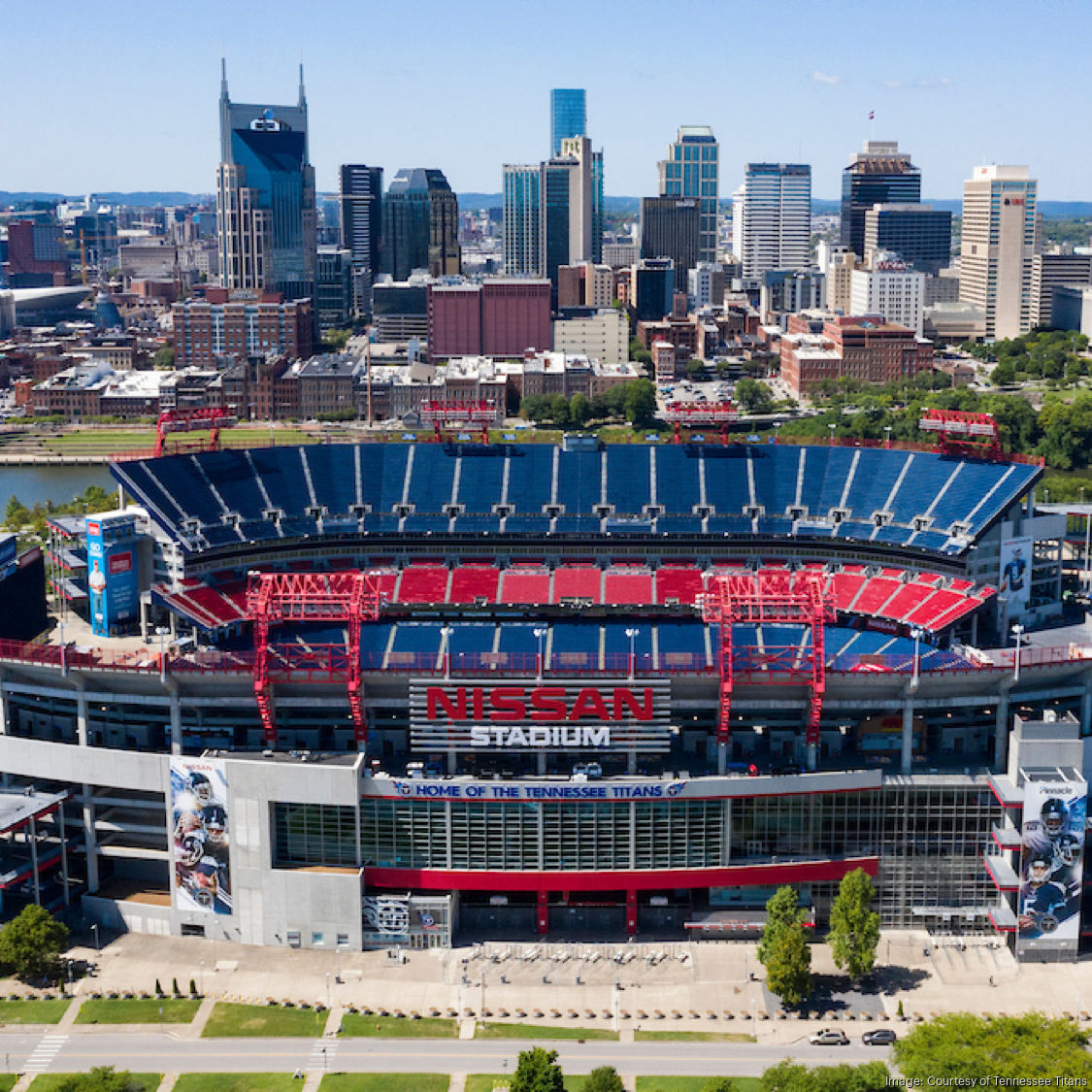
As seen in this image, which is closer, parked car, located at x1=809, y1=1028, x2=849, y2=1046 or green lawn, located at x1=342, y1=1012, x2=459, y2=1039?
parked car, located at x1=809, y1=1028, x2=849, y2=1046

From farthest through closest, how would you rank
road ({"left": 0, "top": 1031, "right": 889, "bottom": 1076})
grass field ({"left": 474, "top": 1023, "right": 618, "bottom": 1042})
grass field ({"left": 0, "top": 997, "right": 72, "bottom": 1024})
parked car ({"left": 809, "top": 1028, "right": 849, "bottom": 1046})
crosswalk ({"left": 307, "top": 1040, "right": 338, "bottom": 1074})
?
1. grass field ({"left": 0, "top": 997, "right": 72, "bottom": 1024})
2. grass field ({"left": 474, "top": 1023, "right": 618, "bottom": 1042})
3. parked car ({"left": 809, "top": 1028, "right": 849, "bottom": 1046})
4. road ({"left": 0, "top": 1031, "right": 889, "bottom": 1076})
5. crosswalk ({"left": 307, "top": 1040, "right": 338, "bottom": 1074})

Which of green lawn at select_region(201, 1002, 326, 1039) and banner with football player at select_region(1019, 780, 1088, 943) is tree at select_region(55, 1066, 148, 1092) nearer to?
green lawn at select_region(201, 1002, 326, 1039)

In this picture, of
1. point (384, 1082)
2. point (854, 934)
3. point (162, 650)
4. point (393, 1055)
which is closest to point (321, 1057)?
point (393, 1055)

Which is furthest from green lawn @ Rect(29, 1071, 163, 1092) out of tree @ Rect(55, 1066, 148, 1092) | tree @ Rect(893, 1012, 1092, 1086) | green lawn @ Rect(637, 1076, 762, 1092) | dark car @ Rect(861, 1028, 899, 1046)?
tree @ Rect(893, 1012, 1092, 1086)

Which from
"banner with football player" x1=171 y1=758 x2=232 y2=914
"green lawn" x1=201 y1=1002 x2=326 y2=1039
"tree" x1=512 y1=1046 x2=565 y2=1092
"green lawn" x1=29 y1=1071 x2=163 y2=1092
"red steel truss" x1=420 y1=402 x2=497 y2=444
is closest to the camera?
"tree" x1=512 y1=1046 x2=565 y2=1092

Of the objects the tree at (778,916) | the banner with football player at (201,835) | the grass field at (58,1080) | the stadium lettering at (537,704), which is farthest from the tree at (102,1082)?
the tree at (778,916)

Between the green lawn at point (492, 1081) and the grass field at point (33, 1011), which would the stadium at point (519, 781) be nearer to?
the grass field at point (33, 1011)
